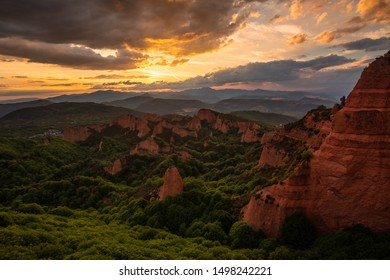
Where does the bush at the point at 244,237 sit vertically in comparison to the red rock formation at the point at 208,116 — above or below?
above

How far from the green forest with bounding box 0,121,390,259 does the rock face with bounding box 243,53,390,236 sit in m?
1.15

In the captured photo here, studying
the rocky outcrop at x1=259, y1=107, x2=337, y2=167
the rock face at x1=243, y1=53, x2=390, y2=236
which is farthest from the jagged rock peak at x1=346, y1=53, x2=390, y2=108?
the rocky outcrop at x1=259, y1=107, x2=337, y2=167

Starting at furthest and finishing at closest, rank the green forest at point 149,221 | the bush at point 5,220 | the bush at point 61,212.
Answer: the bush at point 61,212 < the bush at point 5,220 < the green forest at point 149,221

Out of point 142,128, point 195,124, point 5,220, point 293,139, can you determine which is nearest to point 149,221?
point 5,220

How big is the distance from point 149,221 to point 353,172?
76.6 feet

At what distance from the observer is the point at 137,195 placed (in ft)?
164

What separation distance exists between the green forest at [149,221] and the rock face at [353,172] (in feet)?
3.78

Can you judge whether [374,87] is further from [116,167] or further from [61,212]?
[116,167]

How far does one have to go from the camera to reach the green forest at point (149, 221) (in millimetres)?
22734

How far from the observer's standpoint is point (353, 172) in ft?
80.0

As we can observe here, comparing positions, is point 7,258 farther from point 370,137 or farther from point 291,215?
point 370,137

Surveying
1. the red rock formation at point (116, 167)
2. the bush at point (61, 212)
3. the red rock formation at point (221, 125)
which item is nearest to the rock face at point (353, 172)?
the bush at point (61, 212)

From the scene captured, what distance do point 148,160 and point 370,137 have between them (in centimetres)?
5600

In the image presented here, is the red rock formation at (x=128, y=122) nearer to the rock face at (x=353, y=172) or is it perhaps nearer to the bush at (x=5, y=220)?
the bush at (x=5, y=220)
